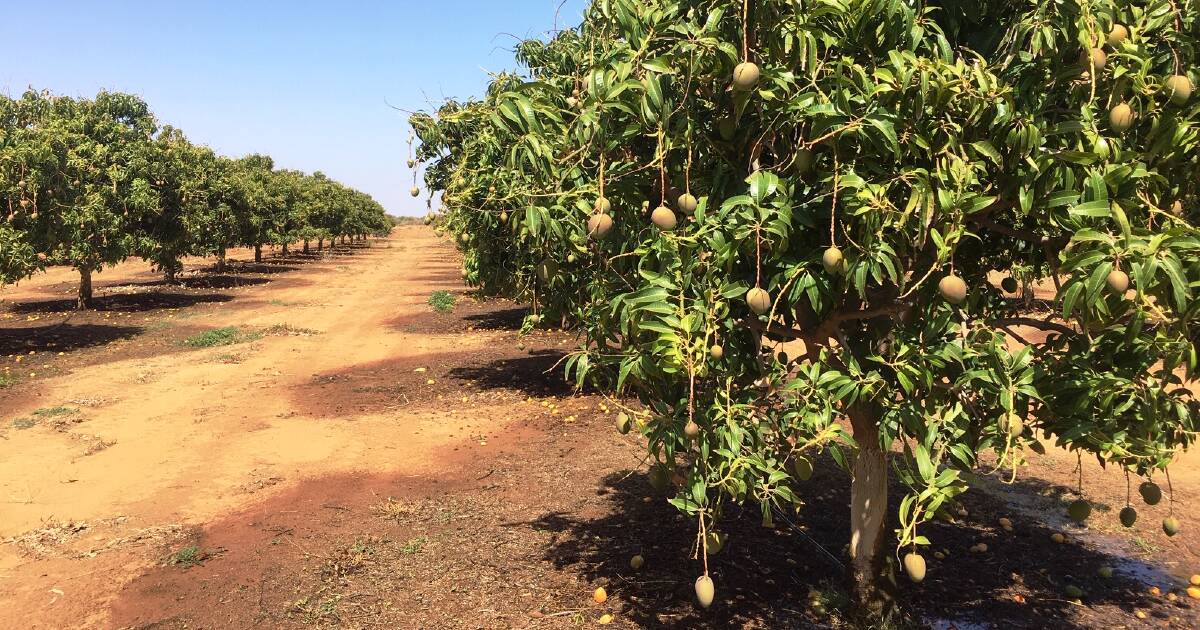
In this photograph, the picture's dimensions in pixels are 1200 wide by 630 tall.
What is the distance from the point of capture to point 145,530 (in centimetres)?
726

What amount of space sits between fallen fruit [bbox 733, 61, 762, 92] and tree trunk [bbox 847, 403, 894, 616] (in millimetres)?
3038

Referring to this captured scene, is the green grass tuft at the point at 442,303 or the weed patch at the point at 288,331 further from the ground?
the green grass tuft at the point at 442,303

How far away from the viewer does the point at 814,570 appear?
6195 mm

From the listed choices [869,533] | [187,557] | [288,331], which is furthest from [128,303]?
[869,533]

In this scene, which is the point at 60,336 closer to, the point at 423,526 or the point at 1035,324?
the point at 423,526

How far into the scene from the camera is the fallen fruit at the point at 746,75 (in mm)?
3143

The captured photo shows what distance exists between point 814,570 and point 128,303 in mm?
26049

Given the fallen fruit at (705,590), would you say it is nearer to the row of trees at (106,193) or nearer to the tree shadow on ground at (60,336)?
the row of trees at (106,193)

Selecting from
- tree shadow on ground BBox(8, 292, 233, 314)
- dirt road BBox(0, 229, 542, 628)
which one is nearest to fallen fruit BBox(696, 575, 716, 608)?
dirt road BBox(0, 229, 542, 628)

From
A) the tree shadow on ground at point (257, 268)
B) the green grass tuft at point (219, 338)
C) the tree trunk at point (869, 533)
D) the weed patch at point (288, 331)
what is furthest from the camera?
the tree shadow on ground at point (257, 268)

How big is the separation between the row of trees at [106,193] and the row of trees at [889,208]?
1621 centimetres

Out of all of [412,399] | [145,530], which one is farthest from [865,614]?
[412,399]

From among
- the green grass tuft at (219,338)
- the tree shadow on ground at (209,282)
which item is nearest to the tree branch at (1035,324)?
the green grass tuft at (219,338)

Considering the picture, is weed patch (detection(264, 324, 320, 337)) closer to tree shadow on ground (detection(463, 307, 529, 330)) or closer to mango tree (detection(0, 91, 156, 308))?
tree shadow on ground (detection(463, 307, 529, 330))
